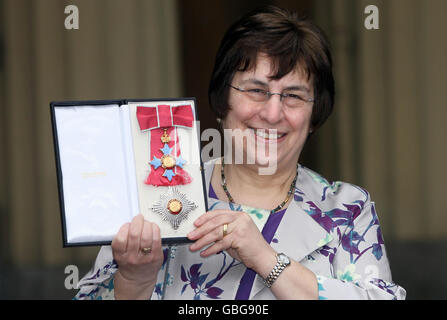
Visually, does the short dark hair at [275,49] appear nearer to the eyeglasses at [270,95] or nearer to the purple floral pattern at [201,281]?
the eyeglasses at [270,95]

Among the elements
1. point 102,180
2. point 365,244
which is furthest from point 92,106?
point 365,244

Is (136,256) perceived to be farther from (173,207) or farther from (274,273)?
(274,273)

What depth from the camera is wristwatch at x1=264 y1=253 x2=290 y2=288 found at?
129 cm

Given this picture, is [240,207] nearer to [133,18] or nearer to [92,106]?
[92,106]

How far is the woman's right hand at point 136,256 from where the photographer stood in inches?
49.4

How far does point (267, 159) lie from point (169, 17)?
2.59 meters

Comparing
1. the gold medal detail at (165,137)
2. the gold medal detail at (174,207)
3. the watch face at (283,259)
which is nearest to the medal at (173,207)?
the gold medal detail at (174,207)

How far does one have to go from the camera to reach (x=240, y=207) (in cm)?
154

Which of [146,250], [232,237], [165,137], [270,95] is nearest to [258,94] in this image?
[270,95]

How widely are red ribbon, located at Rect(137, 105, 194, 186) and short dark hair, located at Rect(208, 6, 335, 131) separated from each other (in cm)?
20

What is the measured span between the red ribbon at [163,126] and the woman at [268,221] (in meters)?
0.11

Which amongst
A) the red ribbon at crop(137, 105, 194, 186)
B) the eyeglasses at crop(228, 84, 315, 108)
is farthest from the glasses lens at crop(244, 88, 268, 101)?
the red ribbon at crop(137, 105, 194, 186)

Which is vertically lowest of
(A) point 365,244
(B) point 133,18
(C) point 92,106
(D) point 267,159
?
(A) point 365,244
